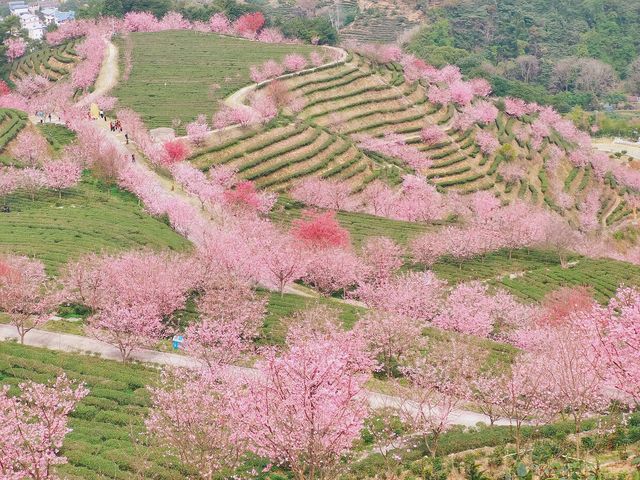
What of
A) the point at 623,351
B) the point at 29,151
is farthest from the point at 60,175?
the point at 623,351

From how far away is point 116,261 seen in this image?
4666cm

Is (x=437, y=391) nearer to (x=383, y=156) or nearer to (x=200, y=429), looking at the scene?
(x=200, y=429)

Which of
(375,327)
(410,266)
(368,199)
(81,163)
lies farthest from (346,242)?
(81,163)

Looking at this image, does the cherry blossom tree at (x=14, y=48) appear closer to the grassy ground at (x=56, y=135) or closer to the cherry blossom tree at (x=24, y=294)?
the grassy ground at (x=56, y=135)

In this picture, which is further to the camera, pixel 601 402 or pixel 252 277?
pixel 252 277

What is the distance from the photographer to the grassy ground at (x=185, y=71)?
10656cm

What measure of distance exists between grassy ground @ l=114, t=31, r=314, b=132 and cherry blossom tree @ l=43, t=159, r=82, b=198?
24.1 m

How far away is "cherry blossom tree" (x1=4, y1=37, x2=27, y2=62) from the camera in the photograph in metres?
134

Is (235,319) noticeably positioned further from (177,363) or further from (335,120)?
(335,120)

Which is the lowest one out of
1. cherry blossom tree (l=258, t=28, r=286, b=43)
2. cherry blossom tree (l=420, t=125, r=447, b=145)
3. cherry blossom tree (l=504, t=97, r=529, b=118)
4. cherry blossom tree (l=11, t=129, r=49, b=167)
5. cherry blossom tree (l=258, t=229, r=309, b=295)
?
cherry blossom tree (l=504, t=97, r=529, b=118)

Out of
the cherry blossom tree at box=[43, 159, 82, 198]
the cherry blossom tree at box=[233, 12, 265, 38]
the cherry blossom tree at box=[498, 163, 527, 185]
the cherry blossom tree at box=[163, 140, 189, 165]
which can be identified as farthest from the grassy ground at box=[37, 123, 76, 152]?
the cherry blossom tree at box=[233, 12, 265, 38]

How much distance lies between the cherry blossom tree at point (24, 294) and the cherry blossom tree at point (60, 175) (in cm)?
2812

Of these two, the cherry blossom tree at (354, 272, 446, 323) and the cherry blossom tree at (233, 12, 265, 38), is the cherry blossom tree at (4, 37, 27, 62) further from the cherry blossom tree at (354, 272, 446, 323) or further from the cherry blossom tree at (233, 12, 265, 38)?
the cherry blossom tree at (354, 272, 446, 323)

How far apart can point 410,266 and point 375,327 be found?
23548mm
